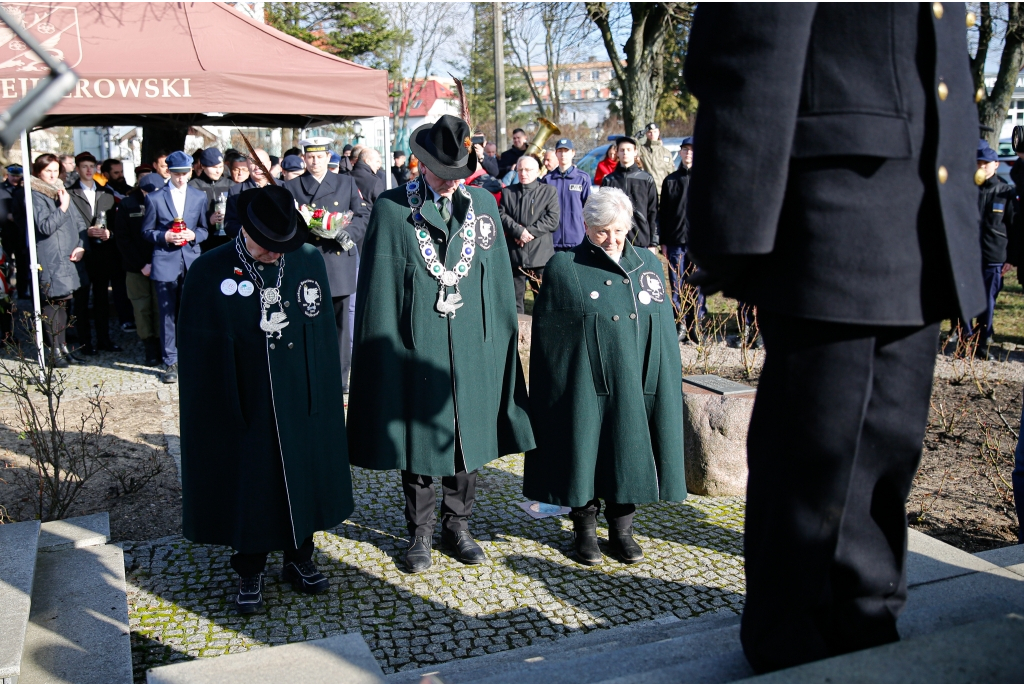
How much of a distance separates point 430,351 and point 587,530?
1181 mm

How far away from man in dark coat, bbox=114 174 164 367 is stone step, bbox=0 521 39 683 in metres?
5.22

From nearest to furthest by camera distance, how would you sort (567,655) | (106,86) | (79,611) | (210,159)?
(567,655)
(79,611)
(106,86)
(210,159)

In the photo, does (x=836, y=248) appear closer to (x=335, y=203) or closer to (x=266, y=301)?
(x=266, y=301)

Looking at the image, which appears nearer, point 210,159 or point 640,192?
point 210,159

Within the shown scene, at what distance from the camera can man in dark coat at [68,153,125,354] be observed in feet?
32.6

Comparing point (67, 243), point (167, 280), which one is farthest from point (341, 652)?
point (67, 243)

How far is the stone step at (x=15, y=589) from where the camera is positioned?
304 centimetres

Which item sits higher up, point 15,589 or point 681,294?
point 681,294

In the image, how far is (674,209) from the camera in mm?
10273

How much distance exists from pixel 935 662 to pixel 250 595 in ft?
9.75

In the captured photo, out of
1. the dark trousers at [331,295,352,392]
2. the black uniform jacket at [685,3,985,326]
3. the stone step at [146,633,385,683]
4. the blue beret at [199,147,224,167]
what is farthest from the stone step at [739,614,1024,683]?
the blue beret at [199,147,224,167]

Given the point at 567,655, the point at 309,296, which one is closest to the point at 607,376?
the point at 309,296

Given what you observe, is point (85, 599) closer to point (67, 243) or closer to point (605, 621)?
point (605, 621)

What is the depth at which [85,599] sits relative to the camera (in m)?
3.84
